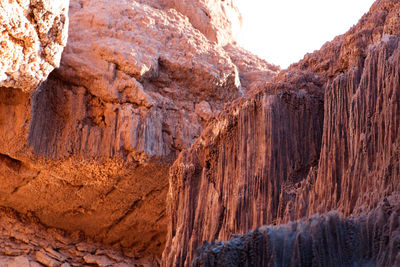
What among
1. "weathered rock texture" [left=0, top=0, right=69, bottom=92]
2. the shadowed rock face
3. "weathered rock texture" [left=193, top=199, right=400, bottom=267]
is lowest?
"weathered rock texture" [left=193, top=199, right=400, bottom=267]

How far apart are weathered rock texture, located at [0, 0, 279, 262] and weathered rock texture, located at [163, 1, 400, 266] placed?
11.2 ft

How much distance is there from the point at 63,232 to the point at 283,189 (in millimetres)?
9542

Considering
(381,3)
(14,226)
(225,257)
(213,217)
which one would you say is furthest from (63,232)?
(225,257)

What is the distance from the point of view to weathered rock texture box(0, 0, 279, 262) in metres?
13.1

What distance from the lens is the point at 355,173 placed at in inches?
251

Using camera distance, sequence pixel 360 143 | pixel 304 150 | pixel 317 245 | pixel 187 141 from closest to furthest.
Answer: pixel 317 245, pixel 360 143, pixel 304 150, pixel 187 141

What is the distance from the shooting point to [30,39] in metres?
10.6

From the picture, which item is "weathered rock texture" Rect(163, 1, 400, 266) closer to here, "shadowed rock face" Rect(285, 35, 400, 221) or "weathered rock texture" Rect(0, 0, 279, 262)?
"shadowed rock face" Rect(285, 35, 400, 221)

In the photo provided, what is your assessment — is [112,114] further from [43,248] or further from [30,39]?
[43,248]

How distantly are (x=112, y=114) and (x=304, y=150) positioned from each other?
6.15m

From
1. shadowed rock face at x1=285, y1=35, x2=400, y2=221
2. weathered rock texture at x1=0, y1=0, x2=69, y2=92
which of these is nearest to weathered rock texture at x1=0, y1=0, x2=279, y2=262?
weathered rock texture at x1=0, y1=0, x2=69, y2=92

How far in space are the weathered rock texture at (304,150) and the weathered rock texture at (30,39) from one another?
347 centimetres

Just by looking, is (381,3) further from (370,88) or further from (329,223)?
(329,223)

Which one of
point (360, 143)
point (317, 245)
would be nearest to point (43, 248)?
point (360, 143)
